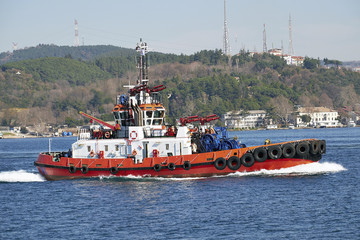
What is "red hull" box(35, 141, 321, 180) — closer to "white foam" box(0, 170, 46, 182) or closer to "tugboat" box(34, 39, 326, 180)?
"tugboat" box(34, 39, 326, 180)

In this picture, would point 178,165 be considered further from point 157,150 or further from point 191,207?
point 191,207

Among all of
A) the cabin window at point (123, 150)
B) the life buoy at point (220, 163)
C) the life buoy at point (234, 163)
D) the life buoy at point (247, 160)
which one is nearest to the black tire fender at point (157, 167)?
the cabin window at point (123, 150)

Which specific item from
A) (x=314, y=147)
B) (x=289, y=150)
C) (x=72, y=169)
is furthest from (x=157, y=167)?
(x=314, y=147)

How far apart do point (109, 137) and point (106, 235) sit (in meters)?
13.6

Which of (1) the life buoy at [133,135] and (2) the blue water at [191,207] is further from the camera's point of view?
(1) the life buoy at [133,135]

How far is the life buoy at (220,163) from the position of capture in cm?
3612

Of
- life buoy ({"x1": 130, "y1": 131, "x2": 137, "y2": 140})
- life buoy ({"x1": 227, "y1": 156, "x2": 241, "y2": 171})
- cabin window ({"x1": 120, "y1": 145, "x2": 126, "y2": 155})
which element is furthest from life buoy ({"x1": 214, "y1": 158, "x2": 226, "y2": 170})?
cabin window ({"x1": 120, "y1": 145, "x2": 126, "y2": 155})

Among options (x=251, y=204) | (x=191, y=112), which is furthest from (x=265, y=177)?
(x=191, y=112)

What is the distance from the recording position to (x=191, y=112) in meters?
170

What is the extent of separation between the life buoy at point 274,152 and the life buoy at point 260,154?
30cm

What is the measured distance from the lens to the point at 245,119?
18050 centimetres

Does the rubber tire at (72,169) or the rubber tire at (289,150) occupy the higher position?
the rubber tire at (289,150)

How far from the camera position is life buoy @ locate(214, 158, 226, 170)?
119ft

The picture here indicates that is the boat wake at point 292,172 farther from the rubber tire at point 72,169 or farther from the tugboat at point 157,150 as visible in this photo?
the rubber tire at point 72,169
